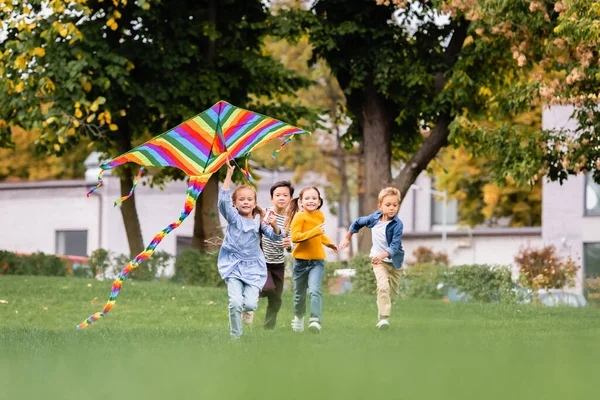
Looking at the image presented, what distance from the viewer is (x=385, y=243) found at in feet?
44.5

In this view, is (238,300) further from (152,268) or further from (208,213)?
(208,213)

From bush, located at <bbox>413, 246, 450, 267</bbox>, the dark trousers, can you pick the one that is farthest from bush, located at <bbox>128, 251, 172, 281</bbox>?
bush, located at <bbox>413, 246, 450, 267</bbox>

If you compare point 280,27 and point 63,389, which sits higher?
point 280,27

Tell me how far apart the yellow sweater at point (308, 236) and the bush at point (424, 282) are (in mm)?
10836

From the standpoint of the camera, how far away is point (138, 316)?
17453 millimetres

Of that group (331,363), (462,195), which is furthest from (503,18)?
(462,195)

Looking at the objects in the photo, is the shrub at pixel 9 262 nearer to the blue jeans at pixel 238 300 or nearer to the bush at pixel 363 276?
the bush at pixel 363 276

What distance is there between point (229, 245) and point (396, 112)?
16.8 meters

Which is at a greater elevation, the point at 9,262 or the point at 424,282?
the point at 9,262

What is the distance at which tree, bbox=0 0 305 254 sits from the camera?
80.5 feet

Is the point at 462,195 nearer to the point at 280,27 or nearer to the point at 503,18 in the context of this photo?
the point at 280,27

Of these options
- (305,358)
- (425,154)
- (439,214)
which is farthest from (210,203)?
(439,214)

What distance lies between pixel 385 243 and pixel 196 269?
43.3ft

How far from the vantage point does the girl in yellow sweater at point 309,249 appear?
12.9 meters
